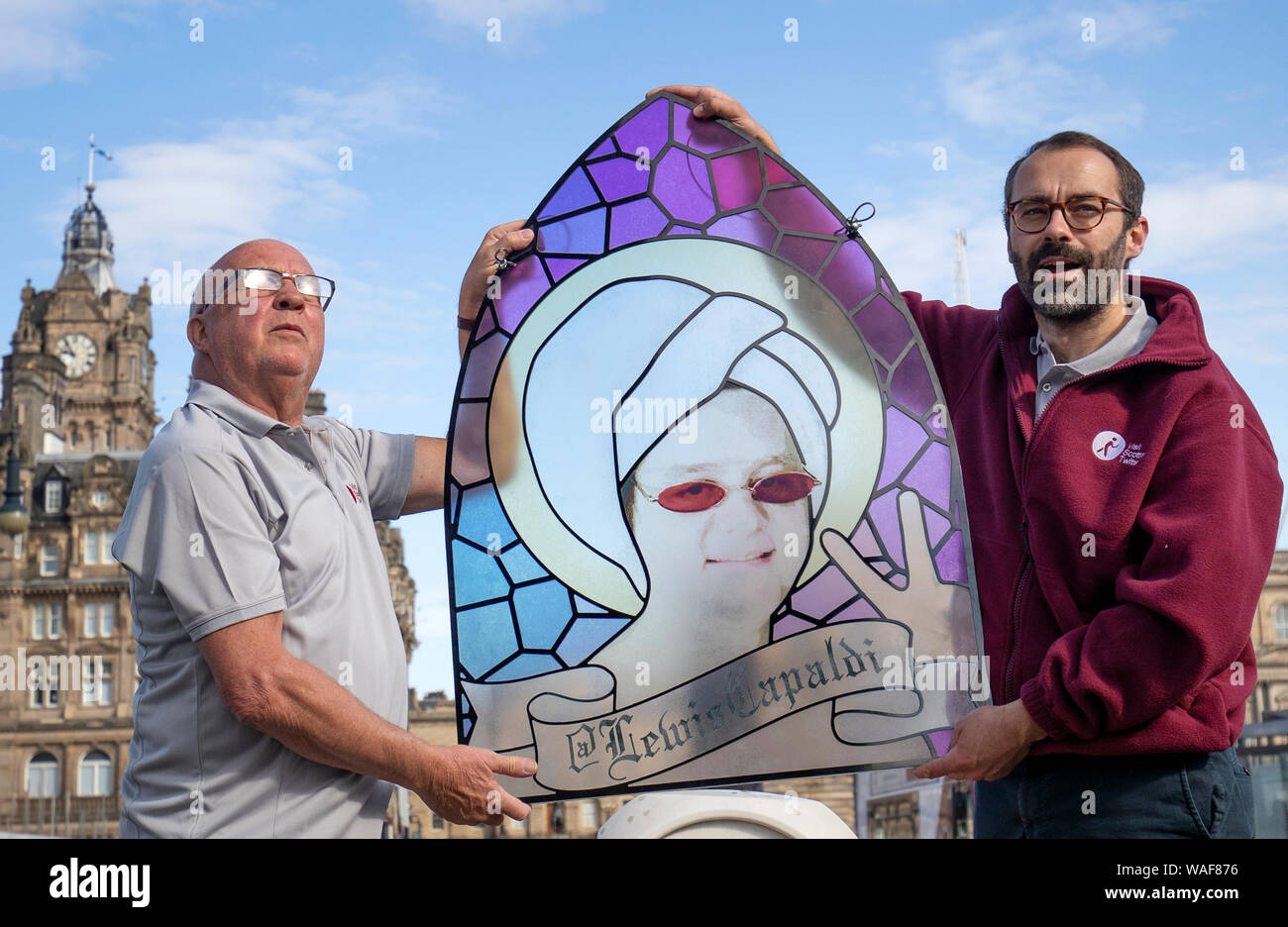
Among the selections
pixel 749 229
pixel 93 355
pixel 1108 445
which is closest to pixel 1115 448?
pixel 1108 445

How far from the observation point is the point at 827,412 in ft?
11.6

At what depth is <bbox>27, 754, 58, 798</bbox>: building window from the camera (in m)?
54.9

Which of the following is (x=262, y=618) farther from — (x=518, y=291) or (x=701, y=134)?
(x=701, y=134)

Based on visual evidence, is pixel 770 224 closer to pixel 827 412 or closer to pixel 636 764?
pixel 827 412

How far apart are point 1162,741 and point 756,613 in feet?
3.23

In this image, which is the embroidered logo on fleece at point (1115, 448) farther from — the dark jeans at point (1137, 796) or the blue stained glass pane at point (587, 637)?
the blue stained glass pane at point (587, 637)

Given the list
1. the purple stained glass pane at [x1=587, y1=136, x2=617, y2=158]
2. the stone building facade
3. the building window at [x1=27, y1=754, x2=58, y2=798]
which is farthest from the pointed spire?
the purple stained glass pane at [x1=587, y1=136, x2=617, y2=158]

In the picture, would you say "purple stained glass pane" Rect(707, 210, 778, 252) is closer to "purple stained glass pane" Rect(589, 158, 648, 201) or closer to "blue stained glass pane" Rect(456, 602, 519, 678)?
"purple stained glass pane" Rect(589, 158, 648, 201)

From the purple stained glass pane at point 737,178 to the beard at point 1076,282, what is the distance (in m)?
0.73

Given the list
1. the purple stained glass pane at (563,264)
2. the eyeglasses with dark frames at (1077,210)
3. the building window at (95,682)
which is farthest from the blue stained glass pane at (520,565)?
the building window at (95,682)

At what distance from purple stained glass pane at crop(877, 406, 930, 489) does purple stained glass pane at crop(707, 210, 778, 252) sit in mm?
558

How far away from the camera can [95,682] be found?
54.9 metres
